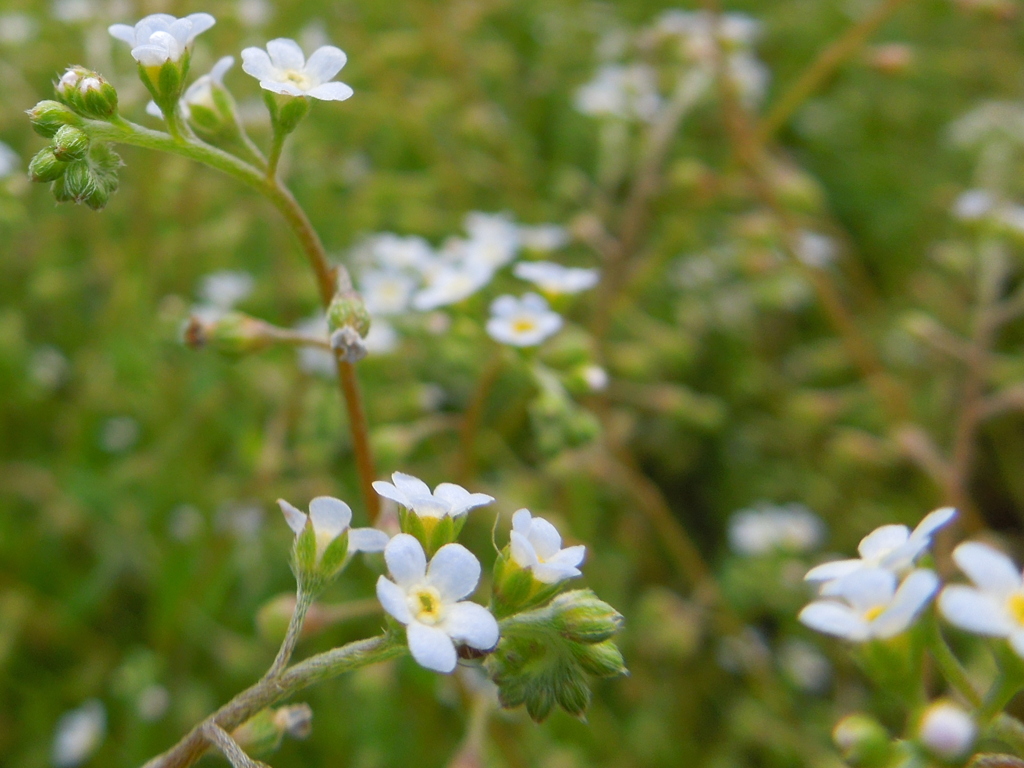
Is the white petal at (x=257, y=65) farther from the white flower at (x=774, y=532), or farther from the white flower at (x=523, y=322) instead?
the white flower at (x=774, y=532)

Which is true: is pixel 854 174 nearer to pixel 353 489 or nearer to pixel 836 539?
pixel 836 539

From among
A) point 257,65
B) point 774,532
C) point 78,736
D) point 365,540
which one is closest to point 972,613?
point 365,540

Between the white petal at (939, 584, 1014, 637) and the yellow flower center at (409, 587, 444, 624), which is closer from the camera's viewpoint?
the white petal at (939, 584, 1014, 637)

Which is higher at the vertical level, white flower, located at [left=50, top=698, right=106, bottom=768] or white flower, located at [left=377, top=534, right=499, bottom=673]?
white flower, located at [left=377, top=534, right=499, bottom=673]

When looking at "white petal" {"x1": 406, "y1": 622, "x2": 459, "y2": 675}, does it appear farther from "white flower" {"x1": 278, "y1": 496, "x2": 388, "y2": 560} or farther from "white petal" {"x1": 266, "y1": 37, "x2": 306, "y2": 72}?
"white petal" {"x1": 266, "y1": 37, "x2": 306, "y2": 72}

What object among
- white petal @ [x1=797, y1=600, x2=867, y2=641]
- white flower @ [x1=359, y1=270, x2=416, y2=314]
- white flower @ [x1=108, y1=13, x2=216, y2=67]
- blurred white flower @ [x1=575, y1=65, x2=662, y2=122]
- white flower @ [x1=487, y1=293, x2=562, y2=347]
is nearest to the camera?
white petal @ [x1=797, y1=600, x2=867, y2=641]

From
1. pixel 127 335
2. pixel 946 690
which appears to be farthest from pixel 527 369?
pixel 946 690

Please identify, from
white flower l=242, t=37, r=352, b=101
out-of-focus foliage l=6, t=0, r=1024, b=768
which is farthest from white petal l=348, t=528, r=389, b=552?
out-of-focus foliage l=6, t=0, r=1024, b=768
